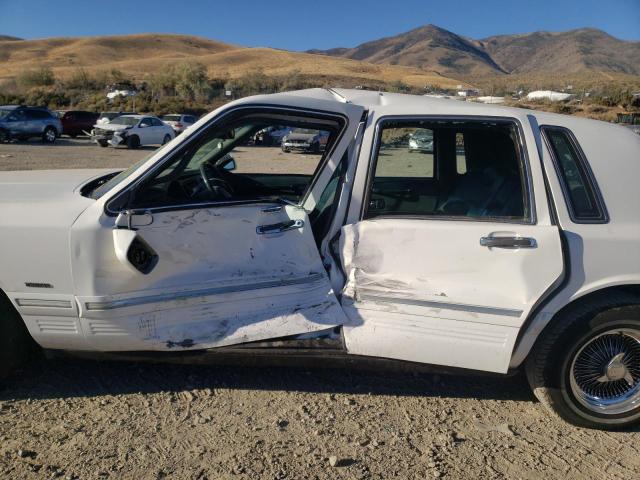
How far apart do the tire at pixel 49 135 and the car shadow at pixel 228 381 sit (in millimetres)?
23850

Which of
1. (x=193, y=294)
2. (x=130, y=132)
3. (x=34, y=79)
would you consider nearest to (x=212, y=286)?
(x=193, y=294)

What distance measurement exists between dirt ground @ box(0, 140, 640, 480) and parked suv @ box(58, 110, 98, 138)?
2795cm

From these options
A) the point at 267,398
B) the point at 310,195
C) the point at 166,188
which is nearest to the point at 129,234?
the point at 166,188

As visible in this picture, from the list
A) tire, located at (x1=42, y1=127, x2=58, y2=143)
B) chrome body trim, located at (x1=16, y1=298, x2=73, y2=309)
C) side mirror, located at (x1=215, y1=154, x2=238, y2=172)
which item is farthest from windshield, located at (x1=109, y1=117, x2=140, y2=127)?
chrome body trim, located at (x1=16, y1=298, x2=73, y2=309)

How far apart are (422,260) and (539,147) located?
36.4 inches

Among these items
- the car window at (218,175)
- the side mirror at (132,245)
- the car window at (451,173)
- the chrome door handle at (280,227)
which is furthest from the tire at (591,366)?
the side mirror at (132,245)

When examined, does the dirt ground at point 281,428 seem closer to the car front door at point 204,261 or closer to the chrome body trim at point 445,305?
the car front door at point 204,261

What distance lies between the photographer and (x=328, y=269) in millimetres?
3137

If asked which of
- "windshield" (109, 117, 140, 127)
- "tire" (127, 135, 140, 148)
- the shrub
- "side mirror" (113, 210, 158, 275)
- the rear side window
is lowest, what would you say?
the shrub

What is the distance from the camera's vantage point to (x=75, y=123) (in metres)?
28.1

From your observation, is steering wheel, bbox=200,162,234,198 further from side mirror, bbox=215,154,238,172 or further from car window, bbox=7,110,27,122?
car window, bbox=7,110,27,122

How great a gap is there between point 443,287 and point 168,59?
110631mm

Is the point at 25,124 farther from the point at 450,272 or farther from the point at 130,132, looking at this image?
the point at 450,272

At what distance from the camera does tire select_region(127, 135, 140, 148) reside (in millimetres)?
23266
